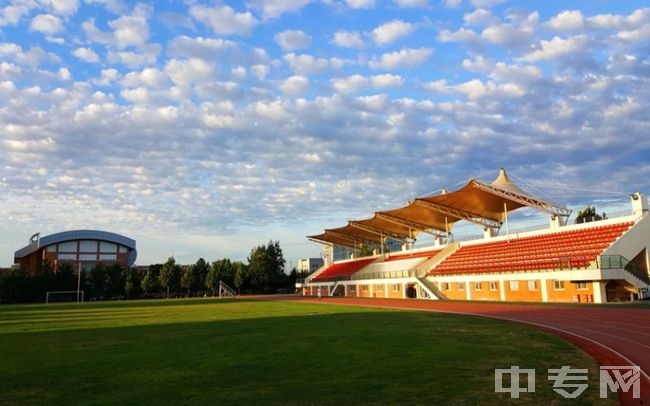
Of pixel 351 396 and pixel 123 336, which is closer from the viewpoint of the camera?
pixel 351 396

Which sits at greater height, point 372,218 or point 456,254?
point 372,218

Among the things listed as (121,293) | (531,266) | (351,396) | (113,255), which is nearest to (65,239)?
(113,255)

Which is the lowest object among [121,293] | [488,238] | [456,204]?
[121,293]

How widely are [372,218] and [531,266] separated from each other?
31742 mm

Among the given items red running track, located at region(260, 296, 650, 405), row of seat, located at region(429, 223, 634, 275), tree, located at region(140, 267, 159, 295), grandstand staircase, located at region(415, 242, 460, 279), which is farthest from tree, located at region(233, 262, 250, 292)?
red running track, located at region(260, 296, 650, 405)

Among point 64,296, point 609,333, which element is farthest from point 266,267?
point 609,333

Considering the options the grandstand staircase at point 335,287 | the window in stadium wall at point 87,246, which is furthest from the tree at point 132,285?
the grandstand staircase at point 335,287

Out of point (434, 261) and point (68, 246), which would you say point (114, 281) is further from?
point (434, 261)

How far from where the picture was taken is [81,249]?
114250mm

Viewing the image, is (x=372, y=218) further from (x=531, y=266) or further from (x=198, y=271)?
(x=198, y=271)

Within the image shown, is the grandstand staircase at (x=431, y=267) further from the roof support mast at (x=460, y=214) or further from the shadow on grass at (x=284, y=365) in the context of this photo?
the shadow on grass at (x=284, y=365)

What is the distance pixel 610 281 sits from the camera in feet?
115

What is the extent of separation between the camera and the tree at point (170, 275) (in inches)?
3765

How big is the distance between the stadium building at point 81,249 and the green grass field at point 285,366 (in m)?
A: 102
